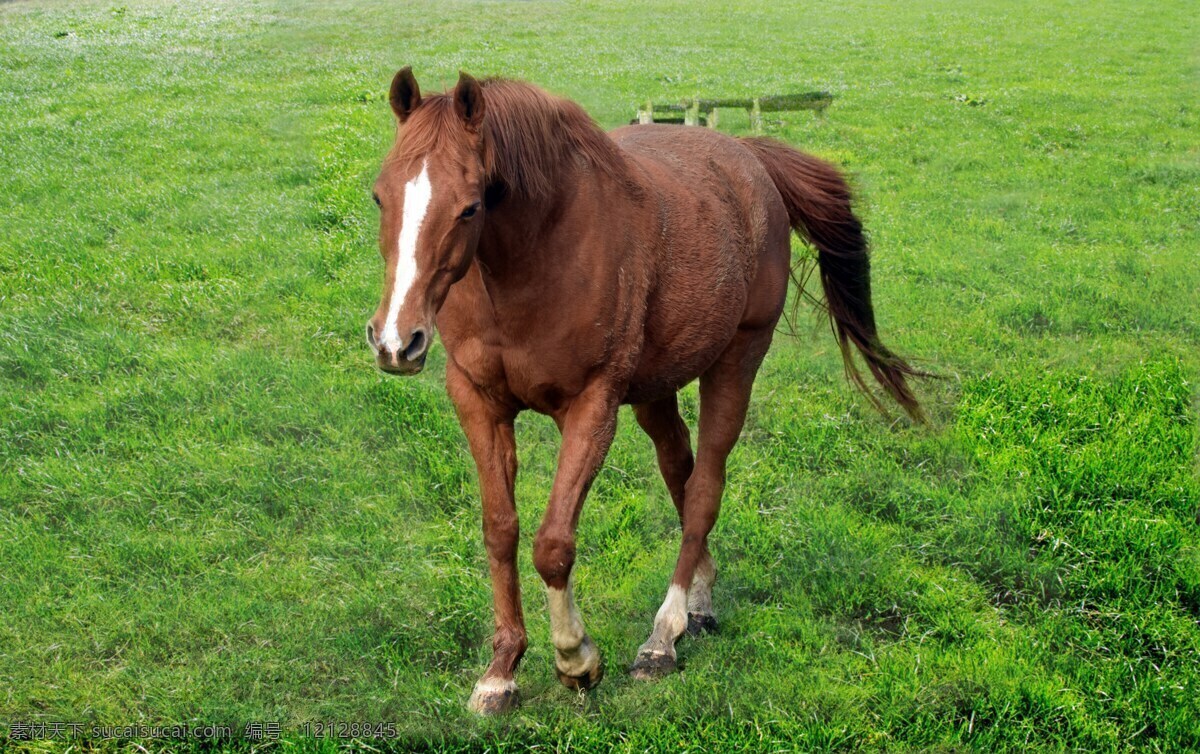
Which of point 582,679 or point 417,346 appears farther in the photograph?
point 582,679

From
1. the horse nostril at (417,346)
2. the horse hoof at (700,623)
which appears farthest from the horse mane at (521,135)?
the horse hoof at (700,623)

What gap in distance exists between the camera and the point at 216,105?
1778cm

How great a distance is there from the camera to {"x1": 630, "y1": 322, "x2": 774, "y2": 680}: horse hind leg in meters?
5.02

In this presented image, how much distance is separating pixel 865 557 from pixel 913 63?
19.7 meters

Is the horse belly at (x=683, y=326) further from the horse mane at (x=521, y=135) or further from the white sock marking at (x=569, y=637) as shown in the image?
the white sock marking at (x=569, y=637)

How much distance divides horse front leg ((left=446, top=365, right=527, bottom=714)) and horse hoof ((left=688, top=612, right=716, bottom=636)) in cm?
105

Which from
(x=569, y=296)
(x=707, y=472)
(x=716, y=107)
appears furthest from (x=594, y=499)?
(x=716, y=107)

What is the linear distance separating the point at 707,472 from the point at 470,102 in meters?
2.33

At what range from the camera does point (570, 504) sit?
4.25m

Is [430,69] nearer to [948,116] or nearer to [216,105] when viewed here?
[216,105]

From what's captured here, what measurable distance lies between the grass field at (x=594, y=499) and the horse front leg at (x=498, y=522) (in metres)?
0.17

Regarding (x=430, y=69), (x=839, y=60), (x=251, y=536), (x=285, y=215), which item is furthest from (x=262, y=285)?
(x=839, y=60)

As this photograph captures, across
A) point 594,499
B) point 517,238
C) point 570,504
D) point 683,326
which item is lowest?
point 594,499

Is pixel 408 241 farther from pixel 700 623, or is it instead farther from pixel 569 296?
pixel 700 623
